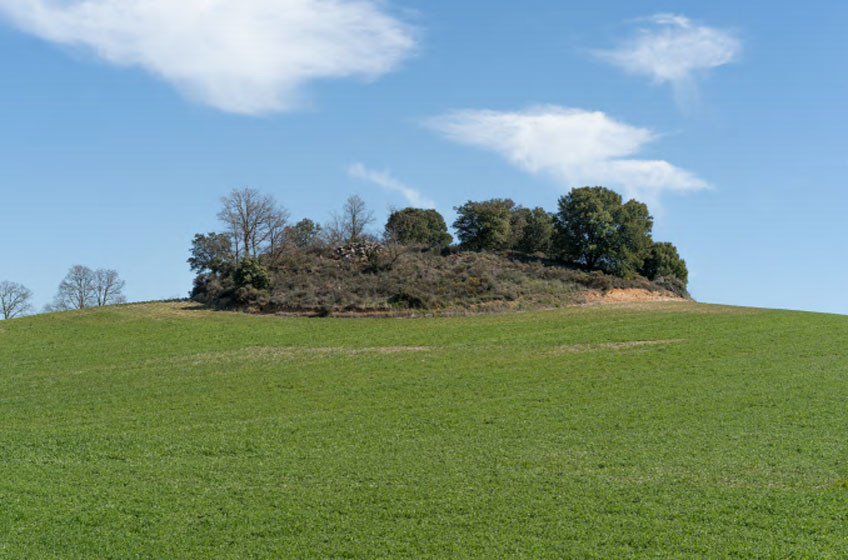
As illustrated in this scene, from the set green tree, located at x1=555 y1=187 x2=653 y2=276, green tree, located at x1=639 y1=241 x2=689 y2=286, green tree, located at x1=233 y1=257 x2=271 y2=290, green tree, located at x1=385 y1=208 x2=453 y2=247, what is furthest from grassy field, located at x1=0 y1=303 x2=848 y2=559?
green tree, located at x1=385 y1=208 x2=453 y2=247

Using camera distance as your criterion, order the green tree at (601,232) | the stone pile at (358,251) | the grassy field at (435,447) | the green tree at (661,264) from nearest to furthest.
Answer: the grassy field at (435,447), the stone pile at (358,251), the green tree at (601,232), the green tree at (661,264)

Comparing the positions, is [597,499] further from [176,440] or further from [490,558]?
[176,440]

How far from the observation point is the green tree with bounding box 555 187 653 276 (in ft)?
184

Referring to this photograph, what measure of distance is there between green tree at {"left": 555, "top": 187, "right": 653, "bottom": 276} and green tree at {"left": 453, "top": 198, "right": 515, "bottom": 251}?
5332mm

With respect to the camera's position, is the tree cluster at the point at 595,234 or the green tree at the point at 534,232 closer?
the tree cluster at the point at 595,234

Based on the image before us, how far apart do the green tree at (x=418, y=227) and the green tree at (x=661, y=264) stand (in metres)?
21.8

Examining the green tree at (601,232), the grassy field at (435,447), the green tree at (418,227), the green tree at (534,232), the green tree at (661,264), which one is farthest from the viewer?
the green tree at (418,227)

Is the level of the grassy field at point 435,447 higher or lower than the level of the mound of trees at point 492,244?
lower

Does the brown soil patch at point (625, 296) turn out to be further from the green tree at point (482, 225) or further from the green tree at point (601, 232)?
the green tree at point (482, 225)

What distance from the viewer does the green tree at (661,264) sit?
58.8 m

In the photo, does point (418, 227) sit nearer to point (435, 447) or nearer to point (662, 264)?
point (662, 264)

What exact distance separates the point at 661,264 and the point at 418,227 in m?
26.0

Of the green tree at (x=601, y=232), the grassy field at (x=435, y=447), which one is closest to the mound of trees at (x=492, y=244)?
the green tree at (x=601, y=232)

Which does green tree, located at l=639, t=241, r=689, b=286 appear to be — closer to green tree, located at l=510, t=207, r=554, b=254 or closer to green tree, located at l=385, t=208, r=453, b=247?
green tree, located at l=510, t=207, r=554, b=254
